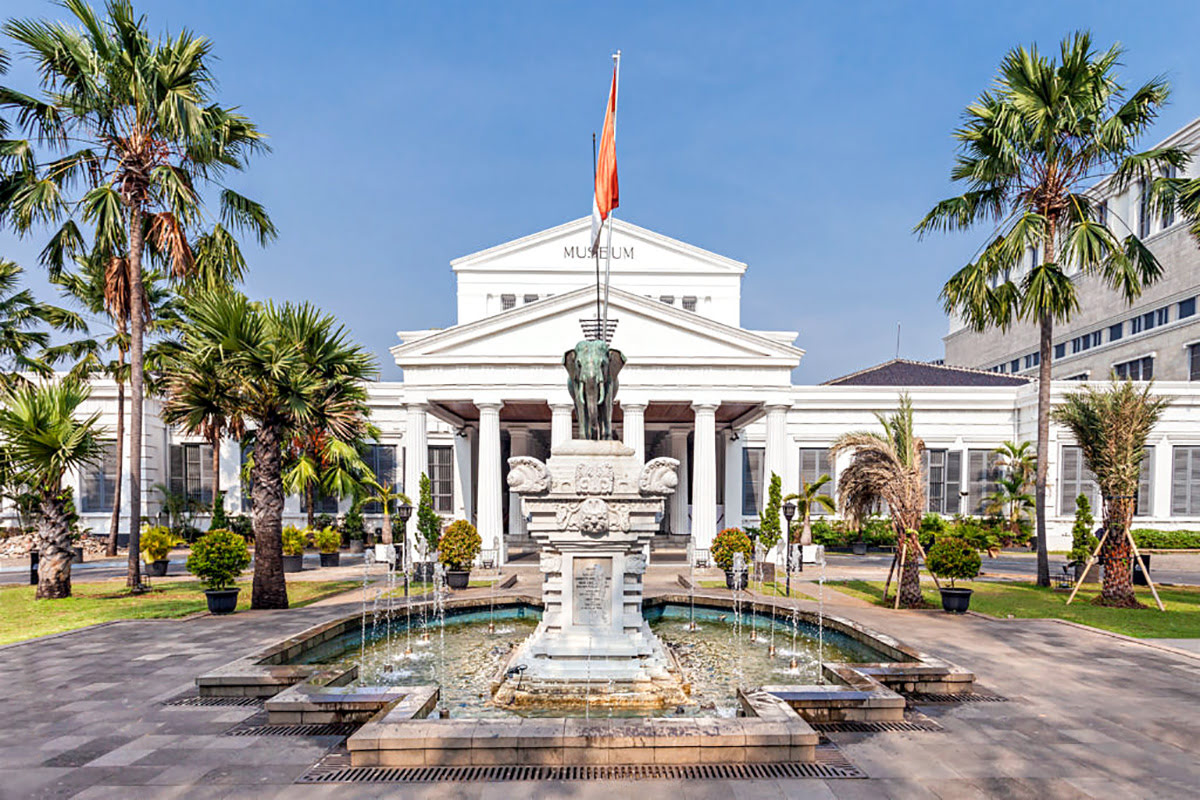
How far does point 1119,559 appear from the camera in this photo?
16.6m

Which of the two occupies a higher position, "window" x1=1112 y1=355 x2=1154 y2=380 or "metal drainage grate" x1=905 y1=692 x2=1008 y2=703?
"window" x1=1112 y1=355 x2=1154 y2=380

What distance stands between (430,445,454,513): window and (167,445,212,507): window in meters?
12.2

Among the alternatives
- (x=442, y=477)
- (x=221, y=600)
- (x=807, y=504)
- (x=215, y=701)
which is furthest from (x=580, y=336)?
(x=215, y=701)

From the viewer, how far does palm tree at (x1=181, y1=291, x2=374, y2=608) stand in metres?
14.9

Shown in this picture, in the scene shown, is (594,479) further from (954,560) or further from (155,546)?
(155,546)

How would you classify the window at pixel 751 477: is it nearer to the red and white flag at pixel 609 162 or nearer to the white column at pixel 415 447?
the white column at pixel 415 447

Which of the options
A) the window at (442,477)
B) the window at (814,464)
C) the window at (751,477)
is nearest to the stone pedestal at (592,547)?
the window at (442,477)

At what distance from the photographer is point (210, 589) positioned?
1598 cm

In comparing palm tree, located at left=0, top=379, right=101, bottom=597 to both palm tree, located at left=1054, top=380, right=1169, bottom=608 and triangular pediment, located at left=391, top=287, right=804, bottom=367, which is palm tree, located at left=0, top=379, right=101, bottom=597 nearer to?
triangular pediment, located at left=391, top=287, right=804, bottom=367

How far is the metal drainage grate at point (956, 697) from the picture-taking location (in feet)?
29.2

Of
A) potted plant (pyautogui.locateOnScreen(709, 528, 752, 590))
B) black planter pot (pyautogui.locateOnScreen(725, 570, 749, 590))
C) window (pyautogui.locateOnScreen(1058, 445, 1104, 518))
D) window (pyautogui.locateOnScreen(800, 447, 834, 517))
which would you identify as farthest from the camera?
window (pyautogui.locateOnScreen(800, 447, 834, 517))

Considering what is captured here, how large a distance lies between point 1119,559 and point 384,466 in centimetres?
3279

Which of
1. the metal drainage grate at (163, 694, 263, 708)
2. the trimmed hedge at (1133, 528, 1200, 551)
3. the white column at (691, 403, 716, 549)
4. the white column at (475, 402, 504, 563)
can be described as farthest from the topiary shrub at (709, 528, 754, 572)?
the trimmed hedge at (1133, 528, 1200, 551)

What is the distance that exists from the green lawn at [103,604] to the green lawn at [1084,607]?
1674 cm
